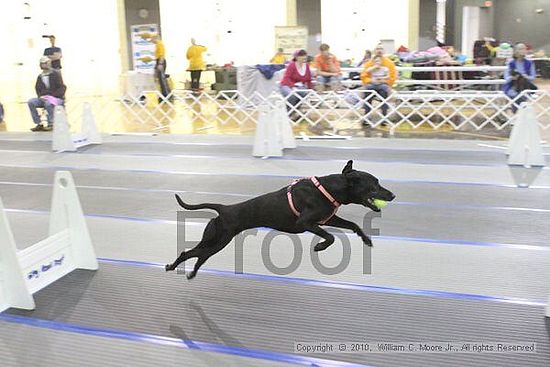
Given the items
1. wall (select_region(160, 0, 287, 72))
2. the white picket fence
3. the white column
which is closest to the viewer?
the white picket fence

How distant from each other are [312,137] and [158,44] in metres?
7.28

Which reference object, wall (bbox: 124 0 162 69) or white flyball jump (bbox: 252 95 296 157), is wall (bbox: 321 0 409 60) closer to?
wall (bbox: 124 0 162 69)

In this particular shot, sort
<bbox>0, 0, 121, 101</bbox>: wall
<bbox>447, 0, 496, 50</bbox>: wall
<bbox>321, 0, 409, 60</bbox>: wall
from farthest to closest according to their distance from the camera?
<bbox>447, 0, 496, 50</bbox>: wall < <bbox>321, 0, 409, 60</bbox>: wall < <bbox>0, 0, 121, 101</bbox>: wall

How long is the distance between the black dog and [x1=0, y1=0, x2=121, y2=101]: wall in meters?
16.2

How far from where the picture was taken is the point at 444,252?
12.4 feet

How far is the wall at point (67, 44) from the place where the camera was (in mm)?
17594

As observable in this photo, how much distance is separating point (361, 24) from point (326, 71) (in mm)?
8985

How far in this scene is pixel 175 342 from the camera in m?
2.63

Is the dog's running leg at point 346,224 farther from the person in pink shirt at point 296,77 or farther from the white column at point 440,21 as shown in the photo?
the white column at point 440,21

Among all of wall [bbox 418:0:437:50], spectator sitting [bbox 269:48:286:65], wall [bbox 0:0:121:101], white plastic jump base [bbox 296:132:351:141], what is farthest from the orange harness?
wall [bbox 418:0:437:50]

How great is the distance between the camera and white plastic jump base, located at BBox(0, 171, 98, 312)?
2.95 meters

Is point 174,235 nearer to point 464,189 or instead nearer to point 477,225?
point 477,225

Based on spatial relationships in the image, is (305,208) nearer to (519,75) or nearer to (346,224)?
(346,224)

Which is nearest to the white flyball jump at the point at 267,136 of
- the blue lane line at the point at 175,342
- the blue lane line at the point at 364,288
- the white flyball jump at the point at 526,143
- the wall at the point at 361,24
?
the white flyball jump at the point at 526,143
